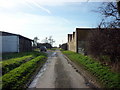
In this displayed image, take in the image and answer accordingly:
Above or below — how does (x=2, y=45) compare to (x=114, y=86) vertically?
above

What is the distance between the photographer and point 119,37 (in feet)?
28.9

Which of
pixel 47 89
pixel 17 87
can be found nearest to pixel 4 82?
pixel 17 87

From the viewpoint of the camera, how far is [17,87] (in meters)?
5.73

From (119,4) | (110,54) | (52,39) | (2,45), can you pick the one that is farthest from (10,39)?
(52,39)

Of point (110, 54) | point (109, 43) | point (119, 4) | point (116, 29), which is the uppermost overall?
point (119, 4)

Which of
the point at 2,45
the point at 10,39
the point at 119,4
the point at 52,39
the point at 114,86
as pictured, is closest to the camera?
the point at 114,86

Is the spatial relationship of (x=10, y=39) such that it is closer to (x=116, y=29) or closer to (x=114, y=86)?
(x=116, y=29)

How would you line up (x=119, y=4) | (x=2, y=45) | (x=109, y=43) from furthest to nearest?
(x=2, y=45) < (x=109, y=43) < (x=119, y=4)

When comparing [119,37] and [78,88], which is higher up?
[119,37]

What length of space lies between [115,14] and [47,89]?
7797 millimetres

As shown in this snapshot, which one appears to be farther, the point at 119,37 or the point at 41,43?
the point at 41,43

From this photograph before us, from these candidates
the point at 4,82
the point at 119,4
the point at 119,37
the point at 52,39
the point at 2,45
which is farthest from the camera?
the point at 52,39

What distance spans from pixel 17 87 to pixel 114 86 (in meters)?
4.15

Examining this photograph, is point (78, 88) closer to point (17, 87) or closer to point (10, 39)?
point (17, 87)
